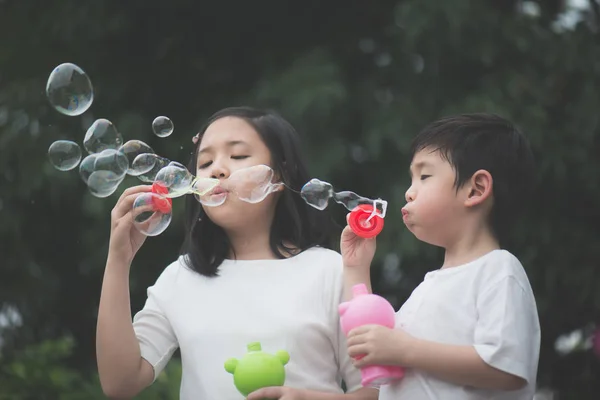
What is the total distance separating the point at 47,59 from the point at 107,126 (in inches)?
76.8

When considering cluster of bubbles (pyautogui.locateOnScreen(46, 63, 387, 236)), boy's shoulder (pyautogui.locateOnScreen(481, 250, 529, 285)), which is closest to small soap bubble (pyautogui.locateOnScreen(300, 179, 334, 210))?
cluster of bubbles (pyautogui.locateOnScreen(46, 63, 387, 236))

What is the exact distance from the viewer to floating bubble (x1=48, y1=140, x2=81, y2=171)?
2.78m

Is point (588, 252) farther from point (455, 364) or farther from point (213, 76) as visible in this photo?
point (455, 364)

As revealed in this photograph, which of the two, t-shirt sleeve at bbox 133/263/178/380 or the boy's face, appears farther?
t-shirt sleeve at bbox 133/263/178/380

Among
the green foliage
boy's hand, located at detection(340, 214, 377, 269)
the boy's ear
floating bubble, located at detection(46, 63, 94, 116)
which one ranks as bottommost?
the green foliage

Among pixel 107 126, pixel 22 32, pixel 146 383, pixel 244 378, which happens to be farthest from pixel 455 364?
pixel 22 32

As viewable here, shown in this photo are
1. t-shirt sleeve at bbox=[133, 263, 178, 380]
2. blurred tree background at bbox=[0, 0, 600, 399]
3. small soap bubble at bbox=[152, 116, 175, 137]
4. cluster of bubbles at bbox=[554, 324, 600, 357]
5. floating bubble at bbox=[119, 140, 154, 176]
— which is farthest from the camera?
cluster of bubbles at bbox=[554, 324, 600, 357]

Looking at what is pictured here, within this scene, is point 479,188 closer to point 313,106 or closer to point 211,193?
point 211,193

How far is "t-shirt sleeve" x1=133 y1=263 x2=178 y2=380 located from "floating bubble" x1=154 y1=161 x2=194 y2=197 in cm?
26

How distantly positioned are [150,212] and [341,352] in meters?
0.59

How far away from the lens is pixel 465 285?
2.15 m

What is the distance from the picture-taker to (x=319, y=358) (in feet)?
7.97

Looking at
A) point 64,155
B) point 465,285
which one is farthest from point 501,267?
point 64,155

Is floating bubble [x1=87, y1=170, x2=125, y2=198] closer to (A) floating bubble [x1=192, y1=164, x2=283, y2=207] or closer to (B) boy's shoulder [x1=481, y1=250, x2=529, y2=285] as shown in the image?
(A) floating bubble [x1=192, y1=164, x2=283, y2=207]
